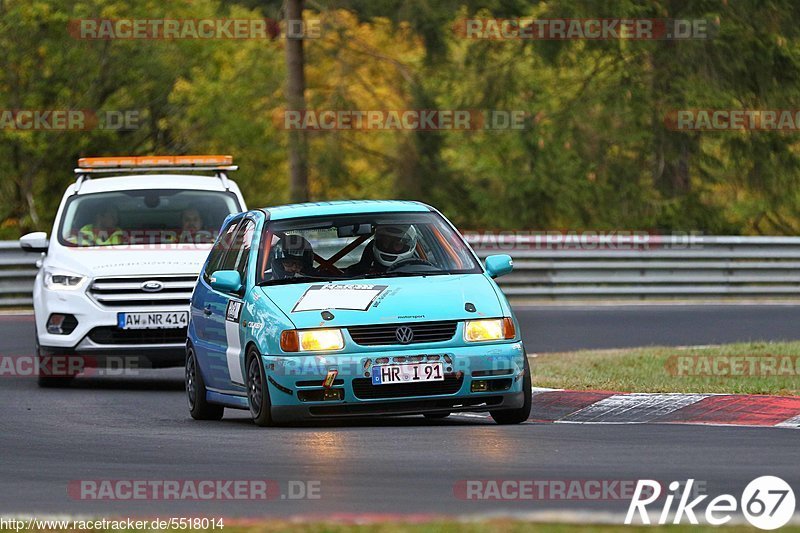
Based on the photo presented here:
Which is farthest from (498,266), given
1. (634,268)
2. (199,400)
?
(634,268)

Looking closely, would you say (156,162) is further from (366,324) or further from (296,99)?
(296,99)

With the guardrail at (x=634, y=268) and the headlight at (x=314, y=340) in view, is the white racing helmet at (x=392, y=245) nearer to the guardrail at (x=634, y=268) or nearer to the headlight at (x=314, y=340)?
the headlight at (x=314, y=340)

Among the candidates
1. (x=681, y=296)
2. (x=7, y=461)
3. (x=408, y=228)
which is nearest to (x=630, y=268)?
(x=681, y=296)

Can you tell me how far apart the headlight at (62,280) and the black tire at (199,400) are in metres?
2.75

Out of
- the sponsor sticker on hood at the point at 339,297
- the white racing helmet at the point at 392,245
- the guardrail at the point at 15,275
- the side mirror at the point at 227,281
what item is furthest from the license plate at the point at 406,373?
the guardrail at the point at 15,275

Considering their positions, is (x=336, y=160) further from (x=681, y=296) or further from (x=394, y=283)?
(x=394, y=283)

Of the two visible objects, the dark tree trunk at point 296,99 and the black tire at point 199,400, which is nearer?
the black tire at point 199,400

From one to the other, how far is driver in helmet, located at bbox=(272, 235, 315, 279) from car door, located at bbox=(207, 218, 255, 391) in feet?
0.92

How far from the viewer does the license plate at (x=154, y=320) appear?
1577cm

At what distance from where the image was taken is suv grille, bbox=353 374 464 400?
1144 centimetres

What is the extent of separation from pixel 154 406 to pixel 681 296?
45.1 ft

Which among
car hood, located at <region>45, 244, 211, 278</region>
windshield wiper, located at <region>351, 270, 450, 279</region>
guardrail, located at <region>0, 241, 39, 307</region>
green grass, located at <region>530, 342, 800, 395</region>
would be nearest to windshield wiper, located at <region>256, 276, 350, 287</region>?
windshield wiper, located at <region>351, 270, 450, 279</region>

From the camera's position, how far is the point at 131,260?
52.9 ft

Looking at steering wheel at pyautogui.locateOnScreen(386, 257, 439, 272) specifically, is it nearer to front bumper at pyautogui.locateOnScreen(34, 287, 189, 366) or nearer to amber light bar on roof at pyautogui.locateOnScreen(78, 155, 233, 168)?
front bumper at pyautogui.locateOnScreen(34, 287, 189, 366)
